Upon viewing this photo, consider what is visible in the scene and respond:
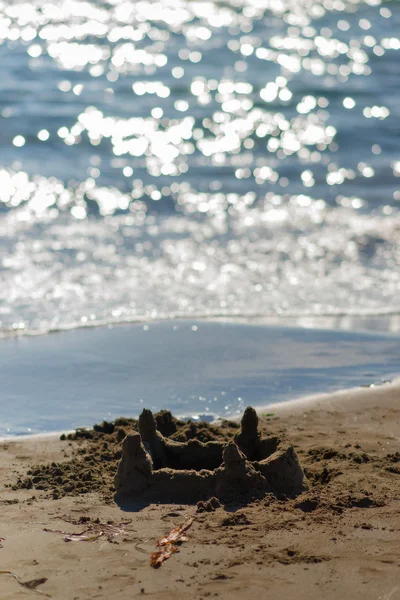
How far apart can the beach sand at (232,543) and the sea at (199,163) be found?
311 cm

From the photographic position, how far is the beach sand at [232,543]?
10.7 feet

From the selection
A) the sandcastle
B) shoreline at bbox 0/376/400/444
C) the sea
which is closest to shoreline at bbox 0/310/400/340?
the sea

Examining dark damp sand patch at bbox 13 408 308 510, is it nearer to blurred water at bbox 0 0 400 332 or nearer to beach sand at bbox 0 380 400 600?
beach sand at bbox 0 380 400 600

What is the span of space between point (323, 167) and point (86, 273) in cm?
532

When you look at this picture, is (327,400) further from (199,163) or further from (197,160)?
(197,160)

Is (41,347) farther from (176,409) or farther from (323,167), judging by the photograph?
(323,167)

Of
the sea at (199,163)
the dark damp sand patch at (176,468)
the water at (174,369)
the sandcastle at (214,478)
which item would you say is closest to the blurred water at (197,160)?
the sea at (199,163)

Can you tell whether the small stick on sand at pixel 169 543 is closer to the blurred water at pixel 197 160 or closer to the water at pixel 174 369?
the water at pixel 174 369

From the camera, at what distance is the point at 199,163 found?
41.3ft

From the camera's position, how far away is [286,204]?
1114 cm

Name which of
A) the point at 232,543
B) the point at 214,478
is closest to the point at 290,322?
the point at 214,478

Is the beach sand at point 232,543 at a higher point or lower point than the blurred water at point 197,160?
lower

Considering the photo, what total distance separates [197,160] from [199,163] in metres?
0.12

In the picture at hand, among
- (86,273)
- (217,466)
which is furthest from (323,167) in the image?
(217,466)
